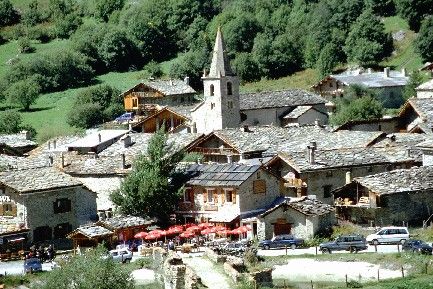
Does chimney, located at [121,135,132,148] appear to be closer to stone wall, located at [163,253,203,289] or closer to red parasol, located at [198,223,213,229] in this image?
red parasol, located at [198,223,213,229]

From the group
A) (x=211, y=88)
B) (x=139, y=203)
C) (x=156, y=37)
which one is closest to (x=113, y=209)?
(x=139, y=203)

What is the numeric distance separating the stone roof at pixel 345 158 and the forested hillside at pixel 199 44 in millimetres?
55415

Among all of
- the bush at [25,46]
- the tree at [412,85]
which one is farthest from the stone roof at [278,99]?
the bush at [25,46]

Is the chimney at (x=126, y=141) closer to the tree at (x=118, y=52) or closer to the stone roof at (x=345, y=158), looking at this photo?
the stone roof at (x=345, y=158)

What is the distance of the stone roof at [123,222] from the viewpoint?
75.1 meters

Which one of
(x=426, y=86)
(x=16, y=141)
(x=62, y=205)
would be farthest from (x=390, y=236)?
(x=16, y=141)

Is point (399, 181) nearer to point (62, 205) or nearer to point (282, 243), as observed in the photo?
point (282, 243)

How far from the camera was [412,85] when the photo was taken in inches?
4865

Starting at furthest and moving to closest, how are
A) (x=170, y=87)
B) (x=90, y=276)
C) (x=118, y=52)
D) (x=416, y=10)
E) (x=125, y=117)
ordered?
(x=118, y=52) → (x=416, y=10) → (x=170, y=87) → (x=125, y=117) → (x=90, y=276)

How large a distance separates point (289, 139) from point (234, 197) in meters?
16.1

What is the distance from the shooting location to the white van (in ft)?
219

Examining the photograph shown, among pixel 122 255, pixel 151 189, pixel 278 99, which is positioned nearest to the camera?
pixel 122 255

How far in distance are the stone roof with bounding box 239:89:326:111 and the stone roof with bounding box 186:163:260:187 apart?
119ft

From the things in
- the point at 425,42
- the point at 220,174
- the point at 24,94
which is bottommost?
the point at 220,174
